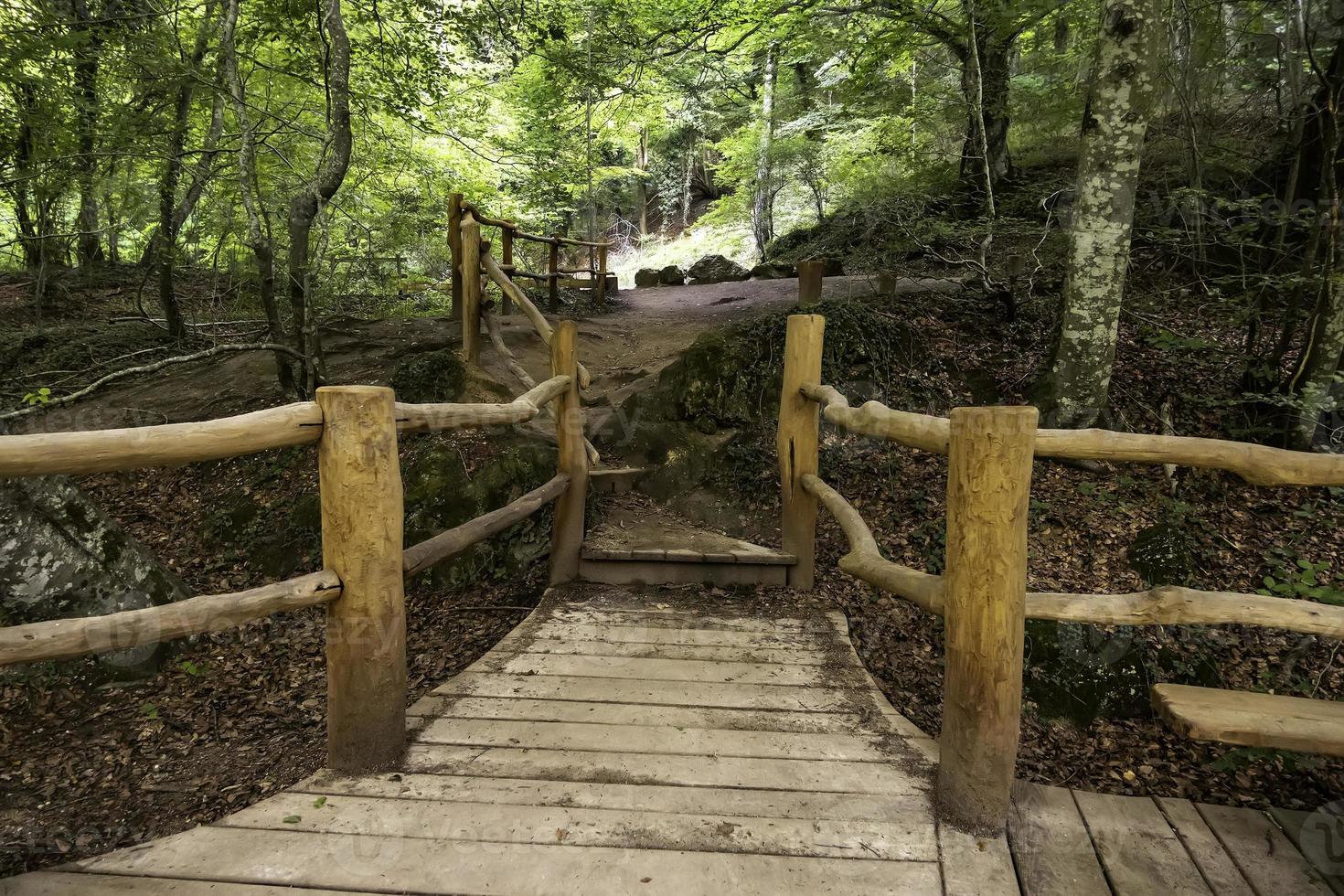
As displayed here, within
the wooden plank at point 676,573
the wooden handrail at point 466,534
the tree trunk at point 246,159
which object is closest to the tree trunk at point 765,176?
the tree trunk at point 246,159

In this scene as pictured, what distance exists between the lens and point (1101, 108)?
4.73m

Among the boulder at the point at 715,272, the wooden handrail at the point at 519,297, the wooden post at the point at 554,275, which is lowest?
the wooden handrail at the point at 519,297

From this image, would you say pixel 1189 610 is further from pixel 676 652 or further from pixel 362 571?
pixel 362 571

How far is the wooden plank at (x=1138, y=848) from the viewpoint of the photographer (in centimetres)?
160

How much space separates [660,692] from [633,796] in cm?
69

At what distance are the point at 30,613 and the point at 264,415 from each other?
269cm

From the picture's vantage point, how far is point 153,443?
60.2 inches

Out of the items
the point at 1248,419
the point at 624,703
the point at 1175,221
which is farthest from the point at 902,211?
the point at 624,703

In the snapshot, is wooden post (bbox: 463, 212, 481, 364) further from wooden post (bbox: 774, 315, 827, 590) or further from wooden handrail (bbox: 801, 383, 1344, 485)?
wooden handrail (bbox: 801, 383, 1344, 485)

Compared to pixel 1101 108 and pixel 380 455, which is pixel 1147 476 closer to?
pixel 1101 108

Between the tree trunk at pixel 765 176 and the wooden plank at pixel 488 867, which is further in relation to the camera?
the tree trunk at pixel 765 176

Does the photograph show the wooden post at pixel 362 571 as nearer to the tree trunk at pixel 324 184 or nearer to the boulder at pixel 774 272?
→ the tree trunk at pixel 324 184

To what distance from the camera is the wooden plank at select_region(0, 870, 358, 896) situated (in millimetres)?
1477

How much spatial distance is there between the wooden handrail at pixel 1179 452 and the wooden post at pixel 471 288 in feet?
15.9
